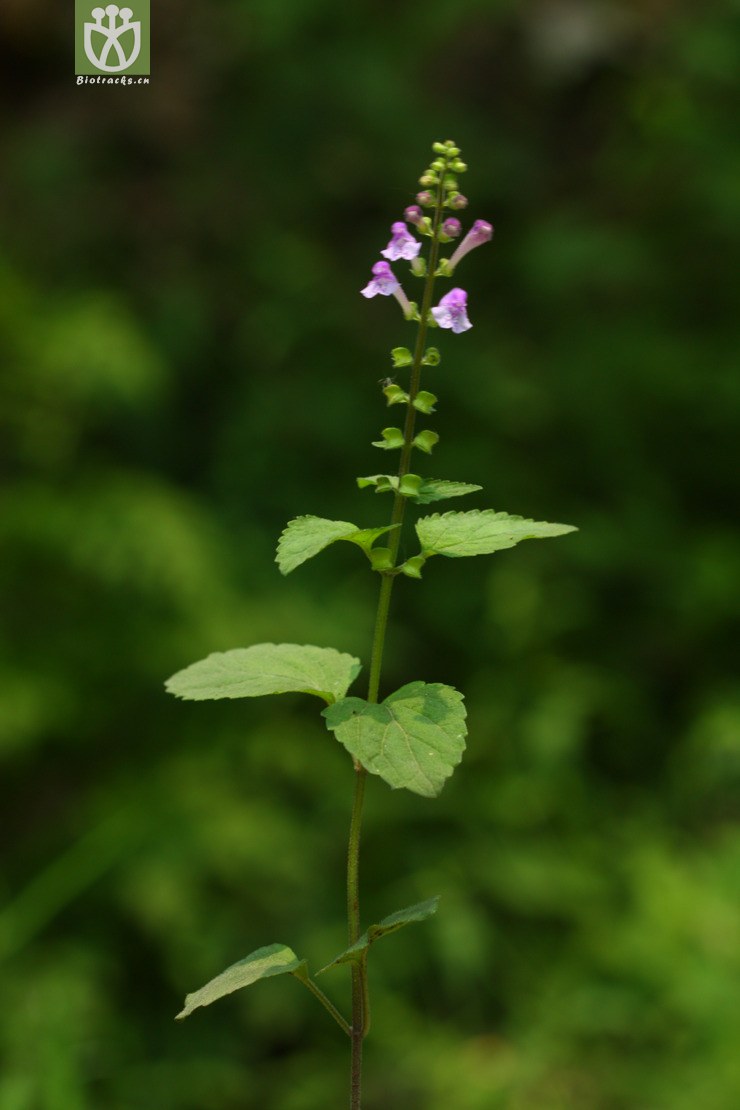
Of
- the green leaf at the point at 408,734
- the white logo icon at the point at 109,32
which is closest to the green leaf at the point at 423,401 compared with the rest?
the green leaf at the point at 408,734

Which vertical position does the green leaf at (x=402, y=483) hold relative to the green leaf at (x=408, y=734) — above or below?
above

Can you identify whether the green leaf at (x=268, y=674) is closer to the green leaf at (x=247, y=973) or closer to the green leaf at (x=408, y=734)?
the green leaf at (x=408, y=734)

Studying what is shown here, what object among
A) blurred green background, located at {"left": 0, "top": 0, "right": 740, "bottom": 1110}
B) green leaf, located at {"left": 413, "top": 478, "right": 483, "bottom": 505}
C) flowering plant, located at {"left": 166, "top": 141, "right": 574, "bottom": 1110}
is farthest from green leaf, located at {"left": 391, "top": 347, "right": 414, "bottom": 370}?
blurred green background, located at {"left": 0, "top": 0, "right": 740, "bottom": 1110}

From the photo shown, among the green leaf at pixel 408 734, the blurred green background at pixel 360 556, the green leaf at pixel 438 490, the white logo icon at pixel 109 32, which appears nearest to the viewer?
the green leaf at pixel 408 734

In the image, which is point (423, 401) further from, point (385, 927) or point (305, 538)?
point (385, 927)

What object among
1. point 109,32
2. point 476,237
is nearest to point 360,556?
point 109,32

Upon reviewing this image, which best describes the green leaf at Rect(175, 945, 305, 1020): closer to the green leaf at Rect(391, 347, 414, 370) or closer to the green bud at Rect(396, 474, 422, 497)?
the green bud at Rect(396, 474, 422, 497)

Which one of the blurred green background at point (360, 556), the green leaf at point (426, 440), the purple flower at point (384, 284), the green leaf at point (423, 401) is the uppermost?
the purple flower at point (384, 284)
